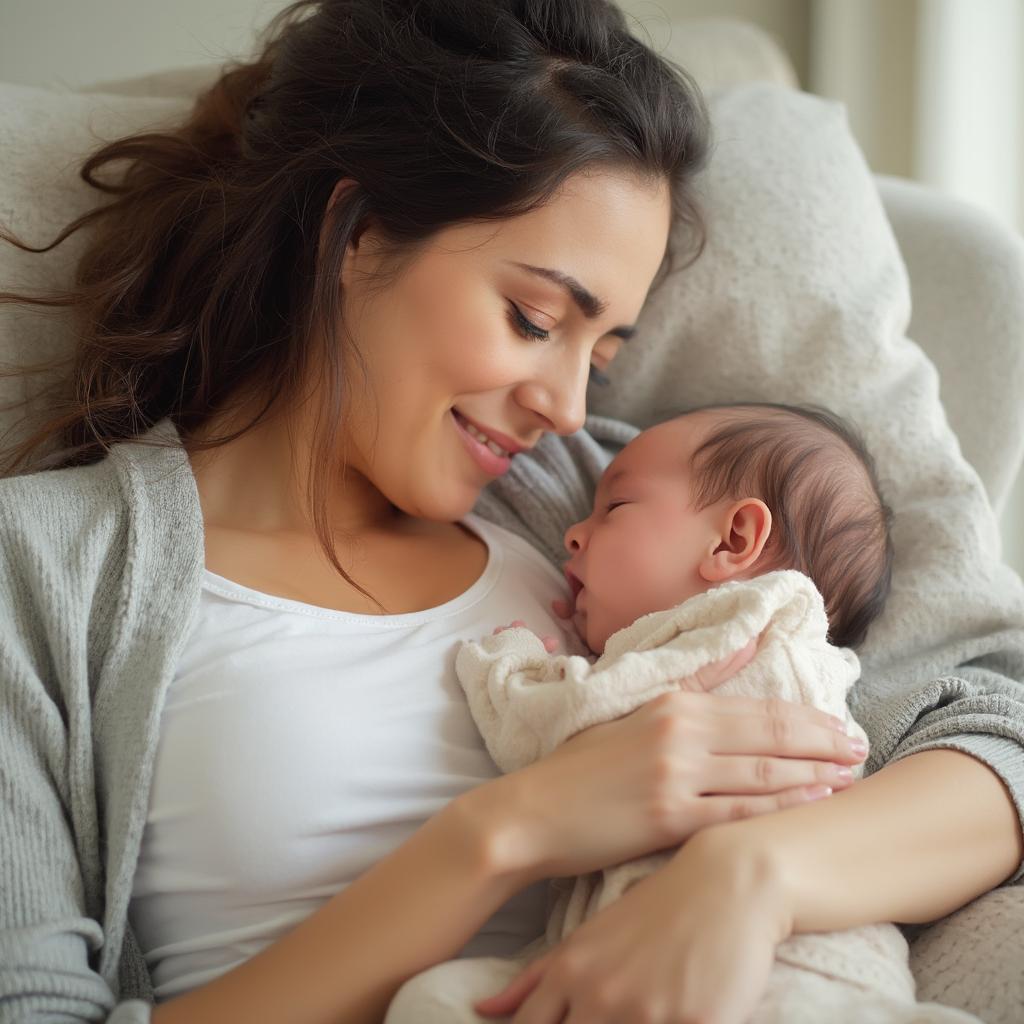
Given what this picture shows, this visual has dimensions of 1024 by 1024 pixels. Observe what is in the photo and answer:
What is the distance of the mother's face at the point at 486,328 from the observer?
4.02 ft

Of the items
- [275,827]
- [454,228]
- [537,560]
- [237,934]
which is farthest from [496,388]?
[237,934]

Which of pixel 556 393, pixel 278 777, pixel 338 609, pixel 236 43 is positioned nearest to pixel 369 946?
pixel 278 777

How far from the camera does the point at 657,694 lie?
106 centimetres

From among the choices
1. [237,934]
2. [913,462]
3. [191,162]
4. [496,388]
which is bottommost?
[237,934]

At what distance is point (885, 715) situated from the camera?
121 cm

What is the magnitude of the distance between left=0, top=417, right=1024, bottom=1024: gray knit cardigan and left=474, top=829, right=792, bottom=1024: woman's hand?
32 cm

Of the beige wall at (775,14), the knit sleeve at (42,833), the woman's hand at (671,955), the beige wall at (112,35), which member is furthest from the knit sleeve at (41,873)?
the beige wall at (775,14)

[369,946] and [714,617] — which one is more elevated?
[714,617]

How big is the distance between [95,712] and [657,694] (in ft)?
1.91

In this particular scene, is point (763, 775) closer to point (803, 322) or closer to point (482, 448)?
point (482, 448)

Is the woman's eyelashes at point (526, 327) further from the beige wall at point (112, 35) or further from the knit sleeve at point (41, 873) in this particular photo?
the beige wall at point (112, 35)

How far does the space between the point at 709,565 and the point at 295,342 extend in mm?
586

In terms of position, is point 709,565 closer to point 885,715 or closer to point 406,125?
point 885,715

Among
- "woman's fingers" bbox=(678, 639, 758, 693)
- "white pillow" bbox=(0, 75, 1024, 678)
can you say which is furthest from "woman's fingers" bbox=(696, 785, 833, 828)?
"white pillow" bbox=(0, 75, 1024, 678)
